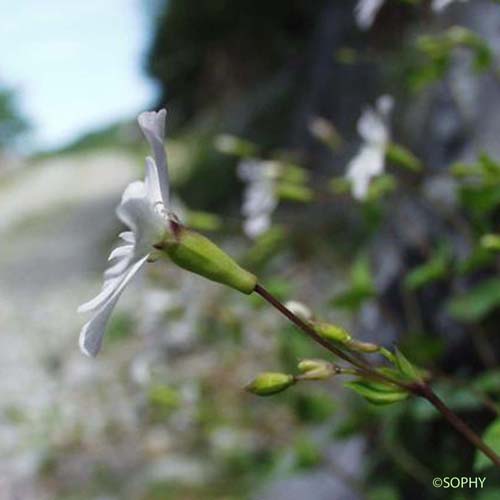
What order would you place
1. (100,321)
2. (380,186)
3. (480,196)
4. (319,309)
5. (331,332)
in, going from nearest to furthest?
(100,321) → (331,332) → (480,196) → (380,186) → (319,309)

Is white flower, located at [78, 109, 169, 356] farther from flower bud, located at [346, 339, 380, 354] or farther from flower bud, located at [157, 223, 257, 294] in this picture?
flower bud, located at [346, 339, 380, 354]

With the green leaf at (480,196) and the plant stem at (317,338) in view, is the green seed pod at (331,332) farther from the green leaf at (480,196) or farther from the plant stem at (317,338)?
the green leaf at (480,196)

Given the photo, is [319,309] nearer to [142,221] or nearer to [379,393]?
[379,393]

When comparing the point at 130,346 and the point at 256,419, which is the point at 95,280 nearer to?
the point at 130,346

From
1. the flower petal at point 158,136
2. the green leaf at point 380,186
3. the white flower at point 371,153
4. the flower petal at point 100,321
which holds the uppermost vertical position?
the flower petal at point 158,136

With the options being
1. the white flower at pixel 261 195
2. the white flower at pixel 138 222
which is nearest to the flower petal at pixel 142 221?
the white flower at pixel 138 222

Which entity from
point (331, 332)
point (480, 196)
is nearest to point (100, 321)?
point (331, 332)
